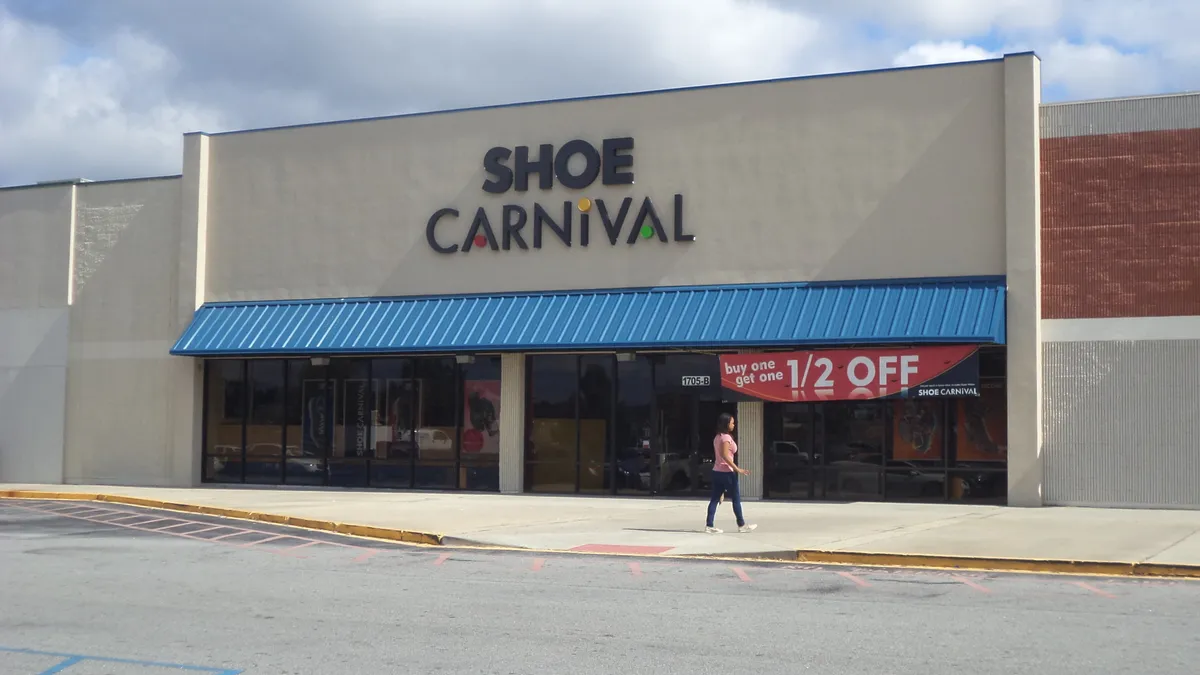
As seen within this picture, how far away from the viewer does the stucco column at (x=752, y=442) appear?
25016mm

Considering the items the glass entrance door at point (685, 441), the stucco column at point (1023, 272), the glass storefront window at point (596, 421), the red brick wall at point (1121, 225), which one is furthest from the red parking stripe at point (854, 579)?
the glass storefront window at point (596, 421)

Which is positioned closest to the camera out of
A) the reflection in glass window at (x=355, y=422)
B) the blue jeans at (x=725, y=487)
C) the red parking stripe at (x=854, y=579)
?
the red parking stripe at (x=854, y=579)

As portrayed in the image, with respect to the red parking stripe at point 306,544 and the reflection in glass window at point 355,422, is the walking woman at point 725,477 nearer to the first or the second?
the red parking stripe at point 306,544

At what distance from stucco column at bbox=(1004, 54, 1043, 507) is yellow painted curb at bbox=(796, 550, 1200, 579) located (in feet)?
29.7

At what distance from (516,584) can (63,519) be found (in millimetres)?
11654

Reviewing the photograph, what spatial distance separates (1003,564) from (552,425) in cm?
1373

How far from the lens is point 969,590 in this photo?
12.4 m

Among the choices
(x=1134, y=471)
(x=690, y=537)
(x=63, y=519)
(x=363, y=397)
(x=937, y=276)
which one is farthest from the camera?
(x=363, y=397)

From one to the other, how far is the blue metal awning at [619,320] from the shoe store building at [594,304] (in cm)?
7

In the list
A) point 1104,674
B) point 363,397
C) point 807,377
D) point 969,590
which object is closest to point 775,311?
point 807,377

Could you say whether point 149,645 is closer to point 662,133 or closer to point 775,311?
point 775,311

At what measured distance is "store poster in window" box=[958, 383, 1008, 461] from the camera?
23.4 metres

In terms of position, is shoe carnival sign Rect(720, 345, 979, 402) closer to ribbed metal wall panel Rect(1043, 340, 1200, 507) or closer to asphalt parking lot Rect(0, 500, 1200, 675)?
ribbed metal wall panel Rect(1043, 340, 1200, 507)

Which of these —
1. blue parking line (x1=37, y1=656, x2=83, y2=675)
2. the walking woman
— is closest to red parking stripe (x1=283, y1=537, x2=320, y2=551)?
the walking woman
